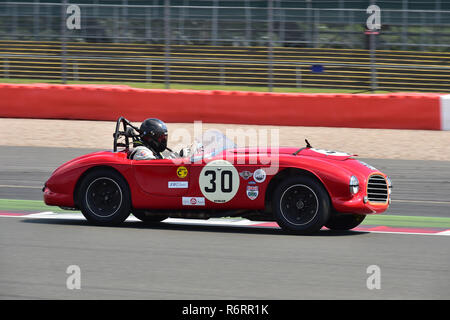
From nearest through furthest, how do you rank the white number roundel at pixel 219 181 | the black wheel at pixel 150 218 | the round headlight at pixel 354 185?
the round headlight at pixel 354 185
the white number roundel at pixel 219 181
the black wheel at pixel 150 218

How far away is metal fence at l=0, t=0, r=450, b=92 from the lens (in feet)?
70.2

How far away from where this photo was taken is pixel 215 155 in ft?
30.0

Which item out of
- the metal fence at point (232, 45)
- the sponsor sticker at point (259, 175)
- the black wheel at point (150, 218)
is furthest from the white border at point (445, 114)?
the sponsor sticker at point (259, 175)

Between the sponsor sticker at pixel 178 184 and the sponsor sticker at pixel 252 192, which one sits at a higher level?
the sponsor sticker at pixel 178 184

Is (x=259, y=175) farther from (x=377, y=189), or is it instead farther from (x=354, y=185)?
(x=377, y=189)

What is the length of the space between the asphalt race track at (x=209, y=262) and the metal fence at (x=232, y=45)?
1123 centimetres

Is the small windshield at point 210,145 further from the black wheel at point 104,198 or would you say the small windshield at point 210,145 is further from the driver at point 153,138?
the black wheel at point 104,198

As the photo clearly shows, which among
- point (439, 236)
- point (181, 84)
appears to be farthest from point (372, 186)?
point (181, 84)

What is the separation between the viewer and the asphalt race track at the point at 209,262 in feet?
21.0

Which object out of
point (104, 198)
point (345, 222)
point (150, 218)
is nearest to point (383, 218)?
point (345, 222)

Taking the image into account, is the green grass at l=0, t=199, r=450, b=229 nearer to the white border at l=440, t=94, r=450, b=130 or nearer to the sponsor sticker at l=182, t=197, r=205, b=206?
the sponsor sticker at l=182, t=197, r=205, b=206

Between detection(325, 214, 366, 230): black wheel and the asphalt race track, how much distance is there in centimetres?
15

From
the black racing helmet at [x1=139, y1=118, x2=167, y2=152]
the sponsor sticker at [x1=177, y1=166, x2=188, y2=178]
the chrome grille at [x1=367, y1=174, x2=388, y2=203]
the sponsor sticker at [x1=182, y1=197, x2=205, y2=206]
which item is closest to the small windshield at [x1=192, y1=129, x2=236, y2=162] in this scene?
the sponsor sticker at [x1=177, y1=166, x2=188, y2=178]

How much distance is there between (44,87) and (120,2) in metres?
9.23
